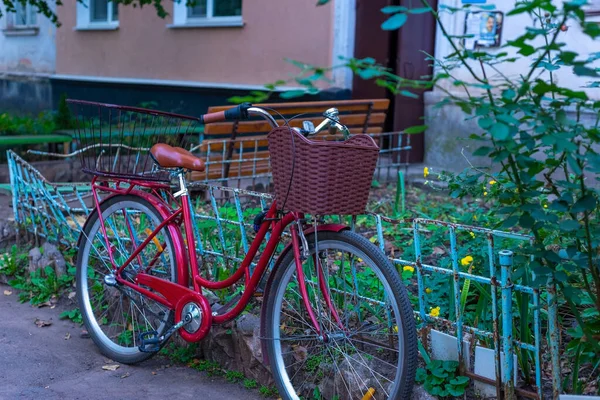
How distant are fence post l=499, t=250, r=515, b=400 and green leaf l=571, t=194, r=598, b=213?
13.3 inches

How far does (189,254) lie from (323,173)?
1.13 metres

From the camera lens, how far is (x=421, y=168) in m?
8.50

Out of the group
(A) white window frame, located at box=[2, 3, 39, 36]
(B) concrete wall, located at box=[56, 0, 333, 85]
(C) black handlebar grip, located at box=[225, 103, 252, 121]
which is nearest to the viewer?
(C) black handlebar grip, located at box=[225, 103, 252, 121]

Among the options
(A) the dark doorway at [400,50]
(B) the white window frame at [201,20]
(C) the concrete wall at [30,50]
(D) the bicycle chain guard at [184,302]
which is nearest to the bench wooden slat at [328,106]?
(A) the dark doorway at [400,50]

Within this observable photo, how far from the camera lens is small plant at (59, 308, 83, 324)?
4.53 m

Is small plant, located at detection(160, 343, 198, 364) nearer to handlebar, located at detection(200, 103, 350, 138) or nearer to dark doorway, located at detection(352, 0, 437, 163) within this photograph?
handlebar, located at detection(200, 103, 350, 138)

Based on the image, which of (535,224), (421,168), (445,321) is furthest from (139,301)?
(421,168)

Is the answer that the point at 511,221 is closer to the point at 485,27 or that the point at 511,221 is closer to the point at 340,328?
the point at 340,328

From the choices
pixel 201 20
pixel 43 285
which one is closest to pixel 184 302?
pixel 43 285

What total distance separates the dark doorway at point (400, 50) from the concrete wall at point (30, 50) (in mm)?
7188

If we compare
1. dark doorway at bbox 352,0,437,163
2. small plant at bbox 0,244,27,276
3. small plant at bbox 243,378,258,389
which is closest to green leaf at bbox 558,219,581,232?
small plant at bbox 243,378,258,389

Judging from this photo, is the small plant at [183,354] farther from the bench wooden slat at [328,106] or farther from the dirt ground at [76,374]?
the bench wooden slat at [328,106]

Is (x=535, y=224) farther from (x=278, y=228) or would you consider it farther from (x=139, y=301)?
(x=139, y=301)

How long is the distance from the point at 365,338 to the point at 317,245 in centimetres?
48
